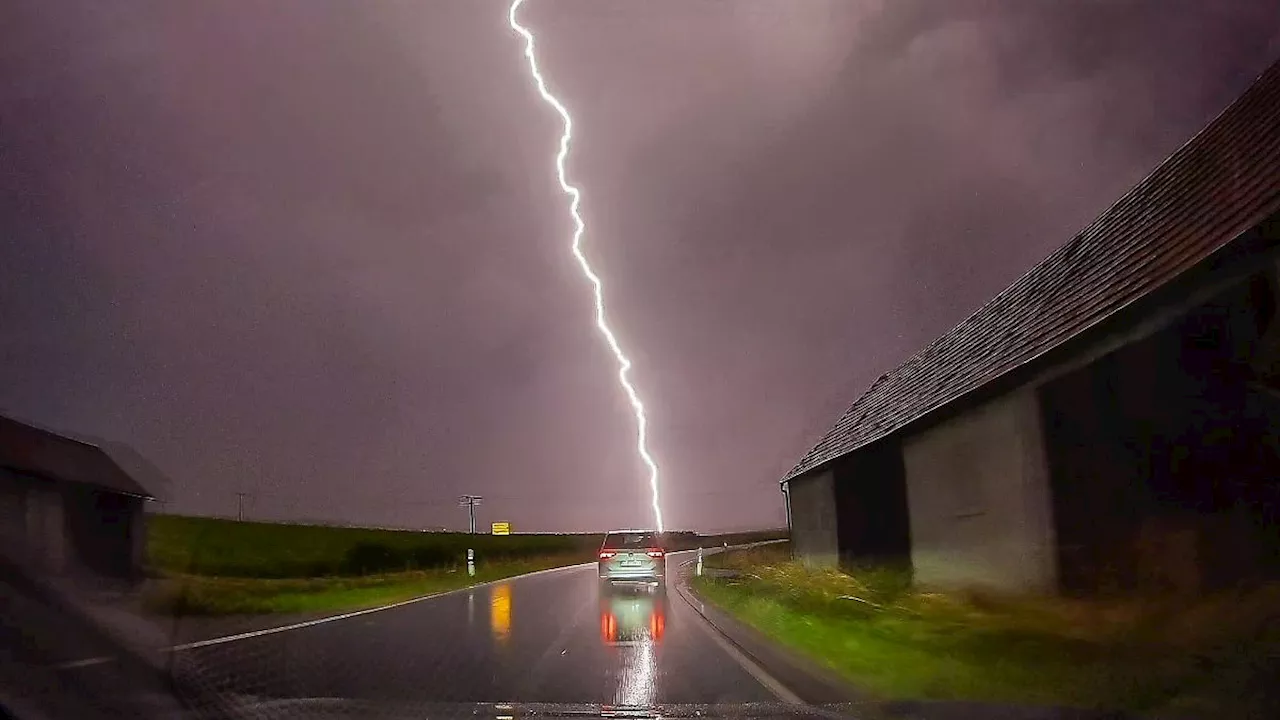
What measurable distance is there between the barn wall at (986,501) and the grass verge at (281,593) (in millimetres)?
12362

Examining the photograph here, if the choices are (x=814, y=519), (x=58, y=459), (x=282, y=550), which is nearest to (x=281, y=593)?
(x=58, y=459)

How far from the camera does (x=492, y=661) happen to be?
461 inches

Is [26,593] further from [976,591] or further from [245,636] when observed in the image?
[976,591]

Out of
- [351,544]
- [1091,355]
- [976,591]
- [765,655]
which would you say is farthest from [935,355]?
[351,544]

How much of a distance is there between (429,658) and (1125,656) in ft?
24.5

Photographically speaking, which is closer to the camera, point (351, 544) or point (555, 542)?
point (351, 544)

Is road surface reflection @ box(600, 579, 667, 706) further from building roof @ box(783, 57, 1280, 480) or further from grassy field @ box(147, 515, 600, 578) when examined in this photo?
grassy field @ box(147, 515, 600, 578)

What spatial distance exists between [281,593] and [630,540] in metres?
9.08

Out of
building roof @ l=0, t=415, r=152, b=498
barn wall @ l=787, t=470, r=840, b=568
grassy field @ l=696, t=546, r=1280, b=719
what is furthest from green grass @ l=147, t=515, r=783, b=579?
barn wall @ l=787, t=470, r=840, b=568

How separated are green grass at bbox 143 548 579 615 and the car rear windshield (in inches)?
221

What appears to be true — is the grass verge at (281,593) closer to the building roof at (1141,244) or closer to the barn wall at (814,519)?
the barn wall at (814,519)

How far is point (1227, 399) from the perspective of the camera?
12.1 metres

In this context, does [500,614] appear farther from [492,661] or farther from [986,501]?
[986,501]

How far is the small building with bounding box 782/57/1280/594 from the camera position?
11.2 meters
